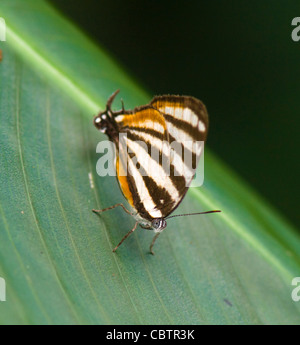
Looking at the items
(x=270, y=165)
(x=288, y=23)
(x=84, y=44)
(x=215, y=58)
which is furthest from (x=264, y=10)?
(x=84, y=44)

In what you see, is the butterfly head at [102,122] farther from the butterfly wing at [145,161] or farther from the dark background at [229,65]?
the dark background at [229,65]

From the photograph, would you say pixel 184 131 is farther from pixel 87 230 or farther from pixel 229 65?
pixel 229 65

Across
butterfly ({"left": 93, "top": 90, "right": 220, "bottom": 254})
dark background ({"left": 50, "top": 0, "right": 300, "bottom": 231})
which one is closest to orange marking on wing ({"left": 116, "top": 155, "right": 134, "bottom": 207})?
butterfly ({"left": 93, "top": 90, "right": 220, "bottom": 254})

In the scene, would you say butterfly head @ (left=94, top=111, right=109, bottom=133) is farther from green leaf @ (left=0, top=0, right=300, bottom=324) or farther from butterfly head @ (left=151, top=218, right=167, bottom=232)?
butterfly head @ (left=151, top=218, right=167, bottom=232)

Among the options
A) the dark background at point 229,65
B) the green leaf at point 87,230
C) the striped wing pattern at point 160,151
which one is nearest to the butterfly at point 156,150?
the striped wing pattern at point 160,151

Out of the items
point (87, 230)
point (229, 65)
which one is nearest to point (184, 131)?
point (87, 230)

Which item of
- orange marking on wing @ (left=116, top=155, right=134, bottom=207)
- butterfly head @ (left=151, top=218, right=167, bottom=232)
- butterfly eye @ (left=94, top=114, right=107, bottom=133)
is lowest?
butterfly head @ (left=151, top=218, right=167, bottom=232)

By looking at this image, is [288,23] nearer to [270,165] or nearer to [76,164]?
[270,165]
